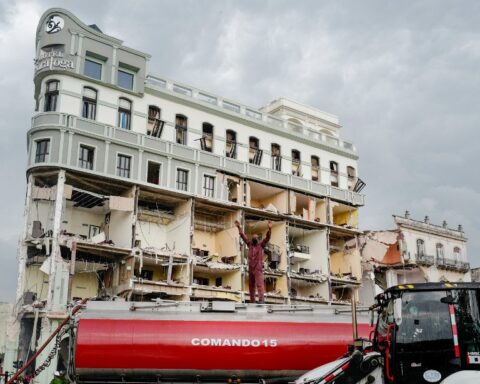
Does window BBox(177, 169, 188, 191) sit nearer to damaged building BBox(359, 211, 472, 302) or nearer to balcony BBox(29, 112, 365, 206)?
balcony BBox(29, 112, 365, 206)

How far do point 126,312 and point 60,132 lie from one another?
21.8m

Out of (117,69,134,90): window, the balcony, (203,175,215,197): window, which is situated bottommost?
(203,175,215,197): window

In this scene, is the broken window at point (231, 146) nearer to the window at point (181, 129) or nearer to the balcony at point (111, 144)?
the balcony at point (111, 144)

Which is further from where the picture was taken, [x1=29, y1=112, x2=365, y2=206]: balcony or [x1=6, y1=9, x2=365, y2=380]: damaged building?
[x1=29, y1=112, x2=365, y2=206]: balcony

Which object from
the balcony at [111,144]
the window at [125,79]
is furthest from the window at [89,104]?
the window at [125,79]

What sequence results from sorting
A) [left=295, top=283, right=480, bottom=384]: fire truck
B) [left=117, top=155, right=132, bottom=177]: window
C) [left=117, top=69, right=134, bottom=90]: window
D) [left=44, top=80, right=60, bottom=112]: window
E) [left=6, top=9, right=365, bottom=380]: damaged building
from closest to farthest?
[left=295, top=283, right=480, bottom=384]: fire truck, [left=6, top=9, right=365, bottom=380]: damaged building, [left=44, top=80, right=60, bottom=112]: window, [left=117, top=155, right=132, bottom=177]: window, [left=117, top=69, right=134, bottom=90]: window

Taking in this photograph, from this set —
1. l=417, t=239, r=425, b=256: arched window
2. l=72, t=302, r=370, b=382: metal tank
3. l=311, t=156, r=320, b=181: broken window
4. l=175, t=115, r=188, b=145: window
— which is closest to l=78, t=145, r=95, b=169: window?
l=175, t=115, r=188, b=145: window

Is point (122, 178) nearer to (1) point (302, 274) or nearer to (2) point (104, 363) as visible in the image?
(1) point (302, 274)

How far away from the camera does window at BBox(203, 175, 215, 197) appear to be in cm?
4113

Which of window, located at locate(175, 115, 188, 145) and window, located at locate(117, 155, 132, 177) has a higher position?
window, located at locate(175, 115, 188, 145)

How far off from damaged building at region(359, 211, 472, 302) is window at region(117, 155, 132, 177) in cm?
2719

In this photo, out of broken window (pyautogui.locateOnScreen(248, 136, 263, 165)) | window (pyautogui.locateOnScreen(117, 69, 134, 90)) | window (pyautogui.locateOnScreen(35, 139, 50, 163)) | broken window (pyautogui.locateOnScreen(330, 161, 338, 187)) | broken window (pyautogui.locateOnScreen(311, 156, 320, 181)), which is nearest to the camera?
window (pyautogui.locateOnScreen(35, 139, 50, 163))

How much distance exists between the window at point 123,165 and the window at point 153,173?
1786mm

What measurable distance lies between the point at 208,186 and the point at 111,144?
7.93 m
